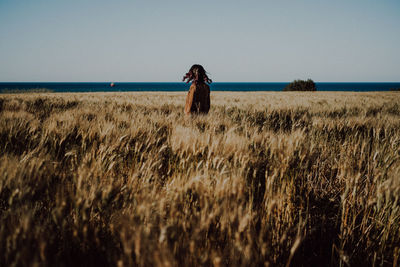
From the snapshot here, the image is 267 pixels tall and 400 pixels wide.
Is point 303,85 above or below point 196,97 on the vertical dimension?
above

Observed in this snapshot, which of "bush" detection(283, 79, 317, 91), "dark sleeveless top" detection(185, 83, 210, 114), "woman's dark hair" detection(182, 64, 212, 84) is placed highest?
"bush" detection(283, 79, 317, 91)

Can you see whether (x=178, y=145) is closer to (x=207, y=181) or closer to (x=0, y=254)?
(x=207, y=181)

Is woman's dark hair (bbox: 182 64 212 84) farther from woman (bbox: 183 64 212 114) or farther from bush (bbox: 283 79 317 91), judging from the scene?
bush (bbox: 283 79 317 91)

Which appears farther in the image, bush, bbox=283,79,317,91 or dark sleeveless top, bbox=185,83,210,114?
bush, bbox=283,79,317,91

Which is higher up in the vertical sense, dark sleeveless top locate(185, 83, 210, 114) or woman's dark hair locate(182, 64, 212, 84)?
woman's dark hair locate(182, 64, 212, 84)

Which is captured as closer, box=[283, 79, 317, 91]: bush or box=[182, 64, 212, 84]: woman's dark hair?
box=[182, 64, 212, 84]: woman's dark hair

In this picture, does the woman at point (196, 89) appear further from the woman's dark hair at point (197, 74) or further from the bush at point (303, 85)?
the bush at point (303, 85)

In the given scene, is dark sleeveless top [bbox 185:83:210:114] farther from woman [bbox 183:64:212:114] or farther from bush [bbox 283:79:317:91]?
bush [bbox 283:79:317:91]

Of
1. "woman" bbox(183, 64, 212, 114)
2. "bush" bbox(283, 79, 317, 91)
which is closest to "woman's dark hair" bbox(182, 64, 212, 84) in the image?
"woman" bbox(183, 64, 212, 114)

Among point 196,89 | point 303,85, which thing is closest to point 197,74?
point 196,89

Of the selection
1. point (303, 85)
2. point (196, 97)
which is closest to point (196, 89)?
point (196, 97)

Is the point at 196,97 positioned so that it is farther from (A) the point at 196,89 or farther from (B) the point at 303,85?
(B) the point at 303,85

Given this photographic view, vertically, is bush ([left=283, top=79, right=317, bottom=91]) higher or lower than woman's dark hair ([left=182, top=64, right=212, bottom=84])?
higher

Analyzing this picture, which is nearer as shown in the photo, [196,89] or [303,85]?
[196,89]
